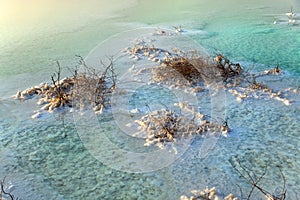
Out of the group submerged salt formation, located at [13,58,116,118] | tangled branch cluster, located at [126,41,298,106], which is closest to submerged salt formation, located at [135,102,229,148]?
submerged salt formation, located at [13,58,116,118]

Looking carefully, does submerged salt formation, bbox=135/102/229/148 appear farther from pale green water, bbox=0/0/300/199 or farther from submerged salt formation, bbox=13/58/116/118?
submerged salt formation, bbox=13/58/116/118

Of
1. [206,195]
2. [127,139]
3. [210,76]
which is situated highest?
[210,76]

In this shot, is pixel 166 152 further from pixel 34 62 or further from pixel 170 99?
pixel 34 62

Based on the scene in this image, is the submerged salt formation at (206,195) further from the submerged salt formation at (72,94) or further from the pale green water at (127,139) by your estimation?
the submerged salt formation at (72,94)

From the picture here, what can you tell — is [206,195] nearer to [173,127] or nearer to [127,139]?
[173,127]

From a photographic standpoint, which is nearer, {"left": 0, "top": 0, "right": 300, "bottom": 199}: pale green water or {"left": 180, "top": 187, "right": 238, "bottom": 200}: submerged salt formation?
{"left": 180, "top": 187, "right": 238, "bottom": 200}: submerged salt formation

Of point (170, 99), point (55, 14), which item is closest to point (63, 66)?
point (170, 99)

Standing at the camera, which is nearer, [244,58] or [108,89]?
[108,89]

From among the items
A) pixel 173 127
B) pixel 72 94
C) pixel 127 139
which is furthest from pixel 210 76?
pixel 72 94
